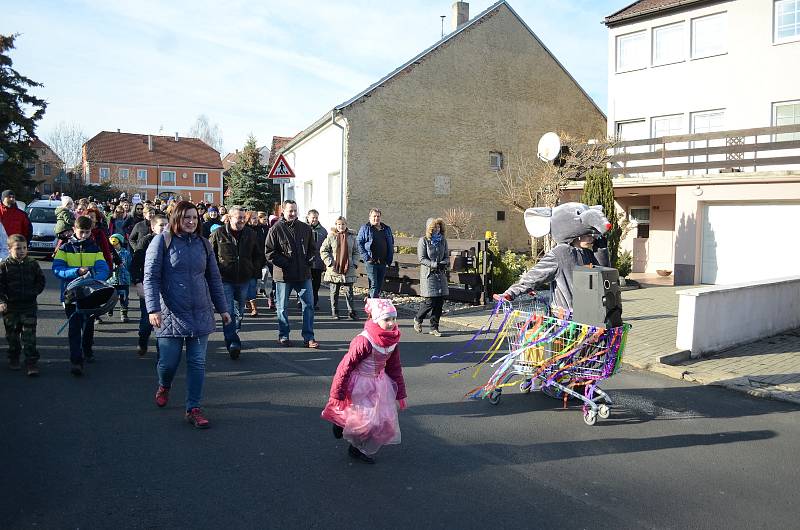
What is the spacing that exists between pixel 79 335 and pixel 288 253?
2807mm

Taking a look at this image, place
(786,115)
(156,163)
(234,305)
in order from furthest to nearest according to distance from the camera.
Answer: (156,163) < (786,115) < (234,305)

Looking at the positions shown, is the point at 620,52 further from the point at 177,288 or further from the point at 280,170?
the point at 177,288

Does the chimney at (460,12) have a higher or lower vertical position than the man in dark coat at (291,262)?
higher

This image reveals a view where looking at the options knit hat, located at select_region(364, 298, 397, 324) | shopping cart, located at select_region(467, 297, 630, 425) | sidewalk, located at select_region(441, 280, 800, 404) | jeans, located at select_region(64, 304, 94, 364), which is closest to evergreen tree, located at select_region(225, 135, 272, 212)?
sidewalk, located at select_region(441, 280, 800, 404)

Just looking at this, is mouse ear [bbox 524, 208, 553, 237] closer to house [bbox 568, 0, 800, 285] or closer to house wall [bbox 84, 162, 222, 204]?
house [bbox 568, 0, 800, 285]

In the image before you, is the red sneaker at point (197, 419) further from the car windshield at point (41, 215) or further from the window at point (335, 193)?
the car windshield at point (41, 215)

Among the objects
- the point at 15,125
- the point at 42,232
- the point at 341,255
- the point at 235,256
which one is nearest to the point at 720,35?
the point at 341,255

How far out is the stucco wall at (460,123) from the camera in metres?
21.7

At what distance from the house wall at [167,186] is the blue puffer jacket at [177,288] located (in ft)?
241

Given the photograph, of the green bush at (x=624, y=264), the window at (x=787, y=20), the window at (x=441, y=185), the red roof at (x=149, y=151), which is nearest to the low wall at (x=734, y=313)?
the green bush at (x=624, y=264)

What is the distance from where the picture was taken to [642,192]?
20.1 metres

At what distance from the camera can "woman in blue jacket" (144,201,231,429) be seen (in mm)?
5406

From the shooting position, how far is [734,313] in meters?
9.24

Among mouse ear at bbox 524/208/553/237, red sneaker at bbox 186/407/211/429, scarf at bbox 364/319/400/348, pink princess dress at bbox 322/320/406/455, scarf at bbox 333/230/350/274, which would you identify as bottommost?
red sneaker at bbox 186/407/211/429
